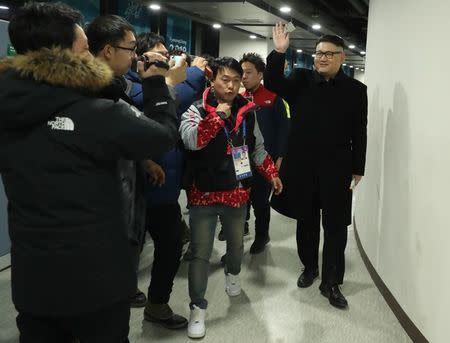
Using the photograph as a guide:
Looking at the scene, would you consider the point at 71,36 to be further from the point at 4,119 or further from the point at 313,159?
the point at 313,159

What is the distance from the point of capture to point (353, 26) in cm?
1237

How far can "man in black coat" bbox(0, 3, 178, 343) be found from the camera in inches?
43.3

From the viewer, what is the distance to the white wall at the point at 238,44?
463 inches

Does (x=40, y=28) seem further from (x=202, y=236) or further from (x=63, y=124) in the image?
(x=202, y=236)

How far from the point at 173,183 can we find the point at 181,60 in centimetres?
67

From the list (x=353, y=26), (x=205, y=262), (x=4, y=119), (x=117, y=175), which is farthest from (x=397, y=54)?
(x=353, y=26)

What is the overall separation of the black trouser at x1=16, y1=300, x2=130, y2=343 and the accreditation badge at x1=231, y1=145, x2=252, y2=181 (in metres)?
1.14

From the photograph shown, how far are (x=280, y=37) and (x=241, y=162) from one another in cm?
79

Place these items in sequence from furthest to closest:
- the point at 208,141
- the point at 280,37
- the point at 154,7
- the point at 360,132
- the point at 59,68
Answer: the point at 154,7 → the point at 360,132 → the point at 280,37 → the point at 208,141 → the point at 59,68

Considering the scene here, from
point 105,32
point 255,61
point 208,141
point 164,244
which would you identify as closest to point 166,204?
point 164,244

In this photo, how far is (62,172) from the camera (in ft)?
3.67

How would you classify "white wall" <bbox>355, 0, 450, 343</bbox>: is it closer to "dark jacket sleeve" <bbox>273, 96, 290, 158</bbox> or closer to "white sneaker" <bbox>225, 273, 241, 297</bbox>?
"dark jacket sleeve" <bbox>273, 96, 290, 158</bbox>

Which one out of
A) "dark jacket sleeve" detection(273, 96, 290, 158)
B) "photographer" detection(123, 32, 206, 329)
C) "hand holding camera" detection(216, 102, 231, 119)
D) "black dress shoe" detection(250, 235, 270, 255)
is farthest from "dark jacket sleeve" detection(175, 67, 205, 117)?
"black dress shoe" detection(250, 235, 270, 255)

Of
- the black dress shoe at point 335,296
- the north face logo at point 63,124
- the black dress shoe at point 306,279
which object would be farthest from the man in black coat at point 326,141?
the north face logo at point 63,124
